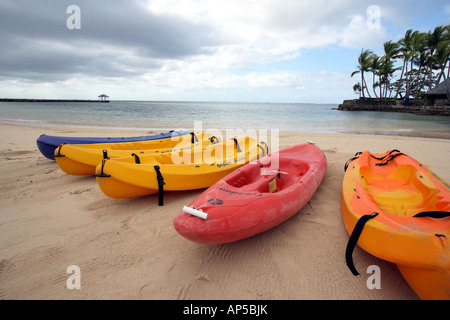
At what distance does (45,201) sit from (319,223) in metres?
3.90

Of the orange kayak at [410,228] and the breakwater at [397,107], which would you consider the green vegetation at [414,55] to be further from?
the orange kayak at [410,228]

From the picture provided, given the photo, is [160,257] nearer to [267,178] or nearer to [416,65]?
[267,178]

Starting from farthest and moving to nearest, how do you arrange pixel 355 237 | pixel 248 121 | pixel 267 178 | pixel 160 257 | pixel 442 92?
pixel 442 92 < pixel 248 121 < pixel 267 178 < pixel 160 257 < pixel 355 237

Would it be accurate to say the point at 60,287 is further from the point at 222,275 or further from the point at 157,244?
the point at 222,275

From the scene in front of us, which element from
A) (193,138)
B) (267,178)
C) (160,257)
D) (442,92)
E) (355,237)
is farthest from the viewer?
(442,92)

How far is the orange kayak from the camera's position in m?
1.44

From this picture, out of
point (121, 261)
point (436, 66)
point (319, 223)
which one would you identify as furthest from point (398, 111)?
point (121, 261)

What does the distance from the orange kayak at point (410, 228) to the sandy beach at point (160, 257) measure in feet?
0.84

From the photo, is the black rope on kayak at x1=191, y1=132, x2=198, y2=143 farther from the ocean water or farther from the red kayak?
the ocean water

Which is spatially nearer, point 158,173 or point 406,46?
point 158,173

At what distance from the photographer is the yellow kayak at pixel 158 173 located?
2777 mm

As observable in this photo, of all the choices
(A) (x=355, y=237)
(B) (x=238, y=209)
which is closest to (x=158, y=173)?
(B) (x=238, y=209)

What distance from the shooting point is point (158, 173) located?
2.97 meters

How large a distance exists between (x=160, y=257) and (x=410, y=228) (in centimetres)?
214
